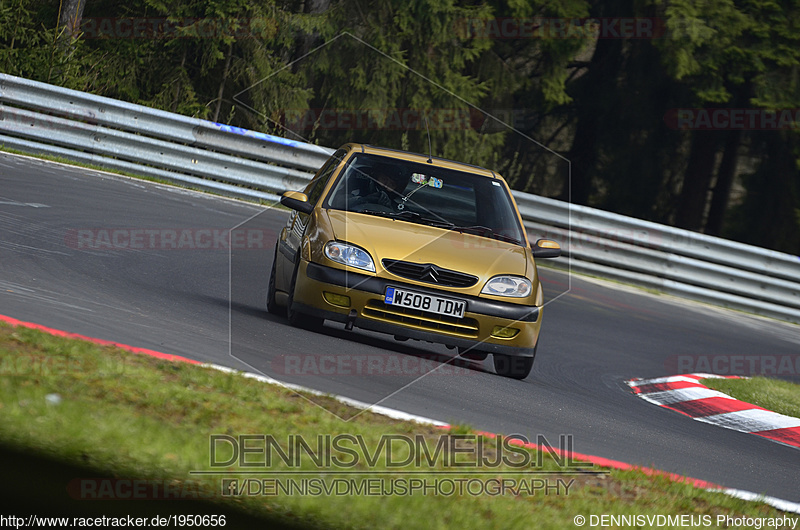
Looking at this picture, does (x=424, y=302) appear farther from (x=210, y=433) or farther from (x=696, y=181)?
(x=696, y=181)

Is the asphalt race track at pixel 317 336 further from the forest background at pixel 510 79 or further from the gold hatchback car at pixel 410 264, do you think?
the forest background at pixel 510 79

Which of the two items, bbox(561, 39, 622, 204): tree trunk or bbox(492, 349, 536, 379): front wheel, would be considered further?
bbox(561, 39, 622, 204): tree trunk

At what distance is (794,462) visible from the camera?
6.65 m

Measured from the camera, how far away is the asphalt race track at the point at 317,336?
594cm

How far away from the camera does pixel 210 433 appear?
169 inches

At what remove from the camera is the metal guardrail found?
48.5ft

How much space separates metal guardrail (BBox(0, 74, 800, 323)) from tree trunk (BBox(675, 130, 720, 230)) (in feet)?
32.1

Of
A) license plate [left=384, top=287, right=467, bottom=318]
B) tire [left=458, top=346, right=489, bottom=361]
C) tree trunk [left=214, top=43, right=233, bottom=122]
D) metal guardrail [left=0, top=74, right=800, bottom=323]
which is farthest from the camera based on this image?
tree trunk [left=214, top=43, right=233, bottom=122]

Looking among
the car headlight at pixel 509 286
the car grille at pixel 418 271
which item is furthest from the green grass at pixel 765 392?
the car grille at pixel 418 271

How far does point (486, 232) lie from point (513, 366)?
1.10m

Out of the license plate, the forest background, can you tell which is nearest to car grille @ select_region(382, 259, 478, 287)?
the license plate

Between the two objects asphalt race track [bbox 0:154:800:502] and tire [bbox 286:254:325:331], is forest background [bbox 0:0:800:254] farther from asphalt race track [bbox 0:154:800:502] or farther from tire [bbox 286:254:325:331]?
tire [bbox 286:254:325:331]

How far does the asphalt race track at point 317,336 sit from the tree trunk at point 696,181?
1237 centimetres

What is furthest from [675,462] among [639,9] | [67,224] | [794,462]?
[639,9]
